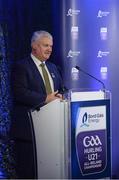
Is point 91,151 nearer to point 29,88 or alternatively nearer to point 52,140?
point 52,140

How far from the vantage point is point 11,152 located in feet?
13.8

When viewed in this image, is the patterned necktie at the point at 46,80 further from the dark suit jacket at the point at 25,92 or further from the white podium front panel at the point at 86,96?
the white podium front panel at the point at 86,96

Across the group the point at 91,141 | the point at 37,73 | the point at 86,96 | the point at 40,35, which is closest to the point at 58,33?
the point at 40,35

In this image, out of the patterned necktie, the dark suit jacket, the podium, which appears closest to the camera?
the podium

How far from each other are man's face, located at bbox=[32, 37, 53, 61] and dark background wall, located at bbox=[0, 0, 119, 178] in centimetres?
14

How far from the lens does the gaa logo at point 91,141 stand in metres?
3.26

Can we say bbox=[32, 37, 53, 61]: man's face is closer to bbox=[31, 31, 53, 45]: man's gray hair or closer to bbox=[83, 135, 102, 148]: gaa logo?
bbox=[31, 31, 53, 45]: man's gray hair

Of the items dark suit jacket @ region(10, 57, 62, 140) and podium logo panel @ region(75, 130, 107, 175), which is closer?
podium logo panel @ region(75, 130, 107, 175)

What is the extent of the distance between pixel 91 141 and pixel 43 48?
125cm

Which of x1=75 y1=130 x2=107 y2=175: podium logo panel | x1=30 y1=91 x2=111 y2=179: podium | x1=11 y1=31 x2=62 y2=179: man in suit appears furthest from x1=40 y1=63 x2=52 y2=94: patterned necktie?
x1=75 y1=130 x2=107 y2=175: podium logo panel

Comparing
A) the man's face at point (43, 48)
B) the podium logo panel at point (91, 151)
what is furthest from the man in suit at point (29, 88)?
the podium logo panel at point (91, 151)

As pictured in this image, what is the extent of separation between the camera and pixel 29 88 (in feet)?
12.9

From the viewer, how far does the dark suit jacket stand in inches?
152

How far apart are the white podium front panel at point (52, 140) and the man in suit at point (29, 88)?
23.8 inches
